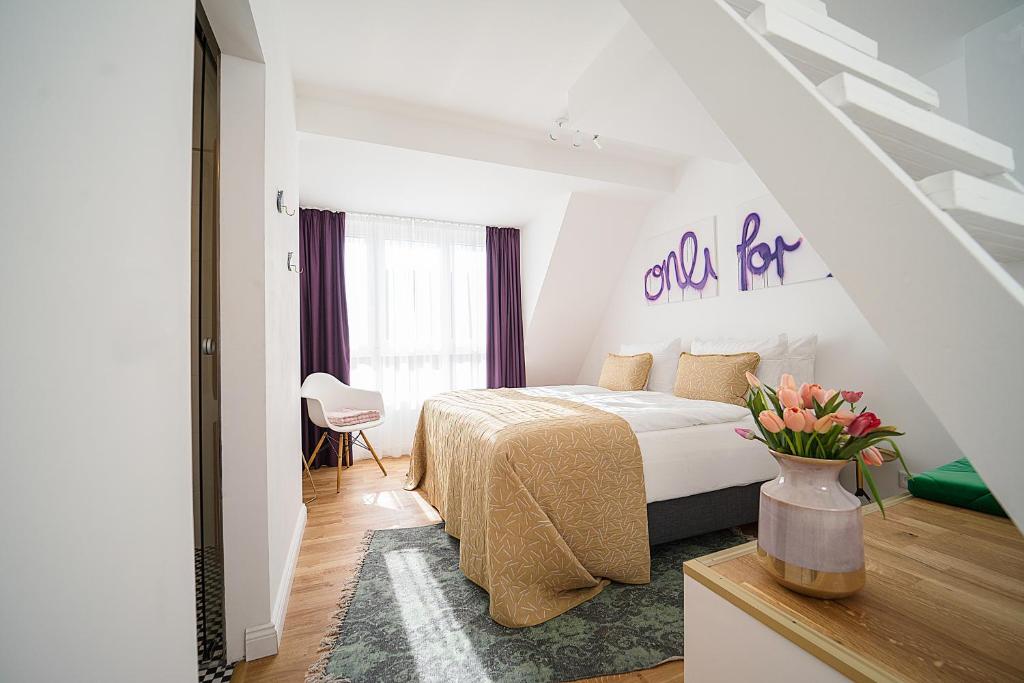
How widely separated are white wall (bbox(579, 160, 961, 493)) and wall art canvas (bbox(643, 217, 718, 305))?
0.06 meters

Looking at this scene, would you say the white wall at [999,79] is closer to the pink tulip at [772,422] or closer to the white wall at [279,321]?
the pink tulip at [772,422]

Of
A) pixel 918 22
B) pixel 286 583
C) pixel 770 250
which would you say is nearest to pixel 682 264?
pixel 770 250

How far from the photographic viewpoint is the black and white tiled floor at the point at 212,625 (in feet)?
4.76

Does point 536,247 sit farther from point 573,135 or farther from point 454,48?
point 454,48

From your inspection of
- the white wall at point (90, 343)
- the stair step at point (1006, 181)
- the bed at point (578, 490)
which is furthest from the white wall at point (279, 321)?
the stair step at point (1006, 181)

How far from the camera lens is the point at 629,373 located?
3.63m

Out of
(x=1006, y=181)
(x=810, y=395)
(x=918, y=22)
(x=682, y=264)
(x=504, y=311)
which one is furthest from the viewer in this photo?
(x=504, y=311)

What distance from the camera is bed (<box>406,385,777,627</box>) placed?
5.74 feet

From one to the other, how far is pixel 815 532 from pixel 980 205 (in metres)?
0.67

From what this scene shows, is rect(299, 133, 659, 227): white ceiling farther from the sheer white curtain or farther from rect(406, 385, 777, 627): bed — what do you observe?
rect(406, 385, 777, 627): bed

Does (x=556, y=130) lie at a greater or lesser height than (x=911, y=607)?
greater

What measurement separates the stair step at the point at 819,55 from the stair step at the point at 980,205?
436 millimetres

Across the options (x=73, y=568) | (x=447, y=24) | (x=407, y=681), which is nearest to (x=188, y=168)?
(x=73, y=568)

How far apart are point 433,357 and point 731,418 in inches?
126
